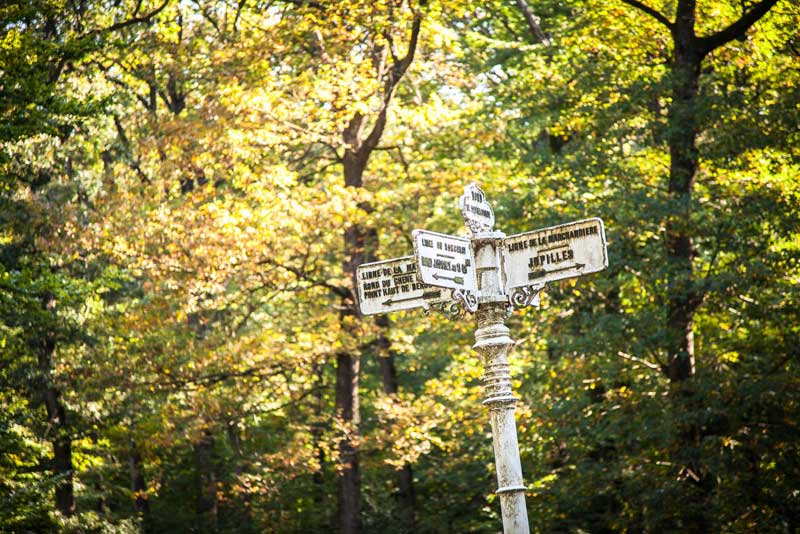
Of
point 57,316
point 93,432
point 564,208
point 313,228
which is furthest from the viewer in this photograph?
point 93,432

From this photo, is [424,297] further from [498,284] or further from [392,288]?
[498,284]

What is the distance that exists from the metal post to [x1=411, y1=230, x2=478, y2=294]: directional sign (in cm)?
9

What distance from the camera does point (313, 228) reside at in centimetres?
1747

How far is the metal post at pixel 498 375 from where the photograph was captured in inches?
207

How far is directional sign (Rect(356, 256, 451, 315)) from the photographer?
5402 mm

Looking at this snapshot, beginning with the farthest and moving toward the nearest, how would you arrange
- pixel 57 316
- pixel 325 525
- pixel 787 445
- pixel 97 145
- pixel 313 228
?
pixel 325 525 < pixel 97 145 < pixel 57 316 < pixel 313 228 < pixel 787 445

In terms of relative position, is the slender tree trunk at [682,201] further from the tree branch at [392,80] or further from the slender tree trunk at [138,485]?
the slender tree trunk at [138,485]

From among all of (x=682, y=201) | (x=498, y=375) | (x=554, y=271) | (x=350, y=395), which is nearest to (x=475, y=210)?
(x=554, y=271)

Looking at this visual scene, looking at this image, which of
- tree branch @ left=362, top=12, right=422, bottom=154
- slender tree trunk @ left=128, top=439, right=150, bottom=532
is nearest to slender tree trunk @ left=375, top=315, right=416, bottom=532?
slender tree trunk @ left=128, top=439, right=150, bottom=532

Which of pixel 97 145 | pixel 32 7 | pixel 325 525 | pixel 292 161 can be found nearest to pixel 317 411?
pixel 325 525

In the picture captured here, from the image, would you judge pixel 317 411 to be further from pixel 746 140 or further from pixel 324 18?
pixel 746 140

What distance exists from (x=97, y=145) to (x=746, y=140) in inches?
489

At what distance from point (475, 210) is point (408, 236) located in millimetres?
14887

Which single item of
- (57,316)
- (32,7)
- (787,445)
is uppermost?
(32,7)
